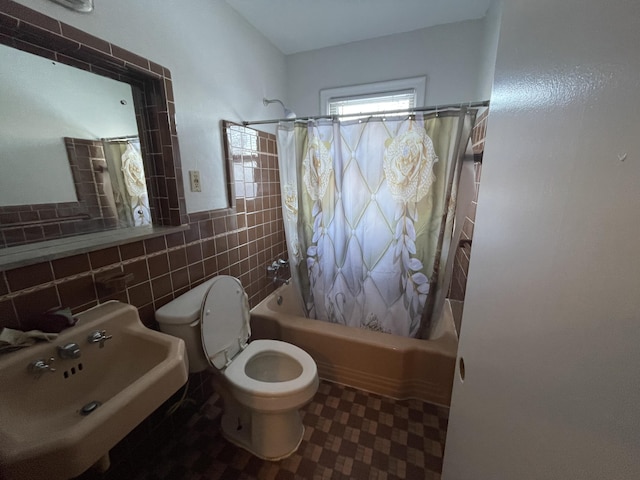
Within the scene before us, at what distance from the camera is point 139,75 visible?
3.71ft

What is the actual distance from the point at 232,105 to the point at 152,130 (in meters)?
0.58

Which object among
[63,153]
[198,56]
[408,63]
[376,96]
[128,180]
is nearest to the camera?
[63,153]

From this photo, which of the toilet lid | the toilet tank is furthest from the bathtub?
the toilet tank

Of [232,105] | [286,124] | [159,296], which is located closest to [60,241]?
[159,296]

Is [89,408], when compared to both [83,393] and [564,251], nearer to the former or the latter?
[83,393]

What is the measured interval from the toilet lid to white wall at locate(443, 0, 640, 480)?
114 centimetres

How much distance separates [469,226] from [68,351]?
1.95m

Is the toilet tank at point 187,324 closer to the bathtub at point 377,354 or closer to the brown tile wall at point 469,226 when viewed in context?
the bathtub at point 377,354

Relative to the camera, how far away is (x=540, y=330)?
37cm

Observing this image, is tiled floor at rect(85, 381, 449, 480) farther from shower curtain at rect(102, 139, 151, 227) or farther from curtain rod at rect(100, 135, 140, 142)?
curtain rod at rect(100, 135, 140, 142)

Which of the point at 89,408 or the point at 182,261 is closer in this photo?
the point at 89,408

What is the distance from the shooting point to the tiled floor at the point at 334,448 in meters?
1.17

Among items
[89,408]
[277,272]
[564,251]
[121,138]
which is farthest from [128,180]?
[564,251]

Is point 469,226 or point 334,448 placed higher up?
point 469,226
